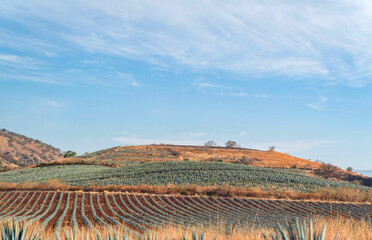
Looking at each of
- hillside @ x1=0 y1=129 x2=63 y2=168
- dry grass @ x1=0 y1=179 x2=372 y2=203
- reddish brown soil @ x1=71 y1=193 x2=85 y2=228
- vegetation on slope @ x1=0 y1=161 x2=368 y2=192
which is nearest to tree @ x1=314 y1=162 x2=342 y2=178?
vegetation on slope @ x1=0 y1=161 x2=368 y2=192

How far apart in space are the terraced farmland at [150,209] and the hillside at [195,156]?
107 ft

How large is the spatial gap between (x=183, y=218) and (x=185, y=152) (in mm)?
52261

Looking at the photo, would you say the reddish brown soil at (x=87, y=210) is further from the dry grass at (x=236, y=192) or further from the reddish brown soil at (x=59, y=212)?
the dry grass at (x=236, y=192)

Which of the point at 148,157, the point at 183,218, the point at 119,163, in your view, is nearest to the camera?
the point at 183,218

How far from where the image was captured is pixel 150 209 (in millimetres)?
22766

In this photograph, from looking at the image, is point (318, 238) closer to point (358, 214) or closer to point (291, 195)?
point (358, 214)

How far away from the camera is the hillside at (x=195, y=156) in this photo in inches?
2464

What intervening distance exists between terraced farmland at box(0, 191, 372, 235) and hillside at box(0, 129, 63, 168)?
78.3m

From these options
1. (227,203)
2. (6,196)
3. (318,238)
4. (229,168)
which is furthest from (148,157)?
(318,238)

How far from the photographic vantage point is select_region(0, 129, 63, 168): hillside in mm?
103931

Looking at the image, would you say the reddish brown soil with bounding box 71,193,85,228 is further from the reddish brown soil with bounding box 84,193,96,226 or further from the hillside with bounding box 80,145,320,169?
the hillside with bounding box 80,145,320,169

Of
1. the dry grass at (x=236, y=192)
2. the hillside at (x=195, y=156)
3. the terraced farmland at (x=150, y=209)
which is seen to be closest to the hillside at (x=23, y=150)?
the hillside at (x=195, y=156)

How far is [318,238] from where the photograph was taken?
688cm

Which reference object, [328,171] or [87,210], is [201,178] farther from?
[328,171]
